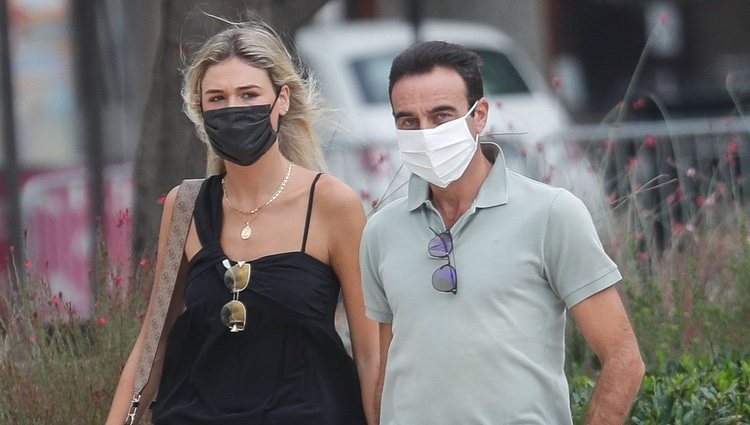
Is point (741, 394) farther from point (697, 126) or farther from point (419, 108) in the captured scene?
point (697, 126)

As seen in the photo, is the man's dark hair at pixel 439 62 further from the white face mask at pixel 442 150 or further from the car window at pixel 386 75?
the car window at pixel 386 75

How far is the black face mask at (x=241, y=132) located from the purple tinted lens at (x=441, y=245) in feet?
2.39

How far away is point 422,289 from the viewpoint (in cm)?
323

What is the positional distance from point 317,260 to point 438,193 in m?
0.47

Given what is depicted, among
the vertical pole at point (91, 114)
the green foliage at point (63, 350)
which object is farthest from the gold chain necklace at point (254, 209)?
the vertical pole at point (91, 114)

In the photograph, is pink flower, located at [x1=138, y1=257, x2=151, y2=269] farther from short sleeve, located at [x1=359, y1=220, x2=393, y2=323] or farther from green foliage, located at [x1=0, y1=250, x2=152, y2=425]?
short sleeve, located at [x1=359, y1=220, x2=393, y2=323]

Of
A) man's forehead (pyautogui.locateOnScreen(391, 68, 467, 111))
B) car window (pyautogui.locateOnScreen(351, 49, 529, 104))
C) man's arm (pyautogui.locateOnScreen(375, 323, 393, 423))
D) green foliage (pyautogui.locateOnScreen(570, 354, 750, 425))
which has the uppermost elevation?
man's forehead (pyautogui.locateOnScreen(391, 68, 467, 111))

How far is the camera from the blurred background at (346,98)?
6402mm

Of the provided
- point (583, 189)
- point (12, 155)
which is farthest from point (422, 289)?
point (12, 155)

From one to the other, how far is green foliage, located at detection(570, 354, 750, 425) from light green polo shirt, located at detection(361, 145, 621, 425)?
1.07 metres

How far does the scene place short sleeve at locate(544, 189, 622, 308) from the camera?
3123mm

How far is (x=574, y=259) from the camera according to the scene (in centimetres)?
312

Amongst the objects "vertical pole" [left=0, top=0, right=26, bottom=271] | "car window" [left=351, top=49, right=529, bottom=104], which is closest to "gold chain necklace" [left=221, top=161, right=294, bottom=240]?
"vertical pole" [left=0, top=0, right=26, bottom=271]

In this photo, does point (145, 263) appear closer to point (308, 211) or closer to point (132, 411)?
point (132, 411)
